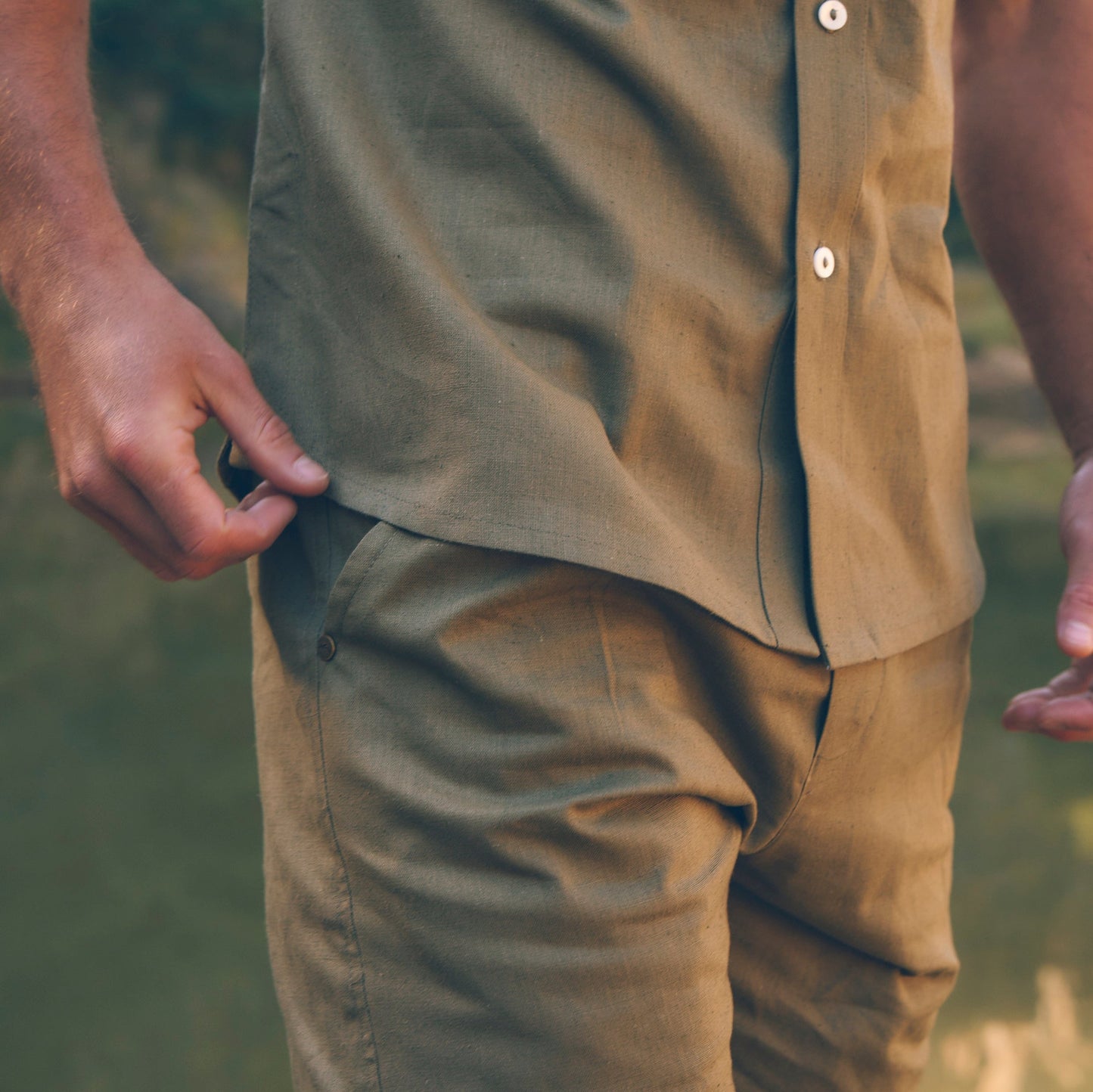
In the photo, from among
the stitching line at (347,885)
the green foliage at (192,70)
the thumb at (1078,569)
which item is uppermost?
the stitching line at (347,885)

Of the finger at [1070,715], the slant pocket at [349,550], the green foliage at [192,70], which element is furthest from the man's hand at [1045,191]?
the green foliage at [192,70]

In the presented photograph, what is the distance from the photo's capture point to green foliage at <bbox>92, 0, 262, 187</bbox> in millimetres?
6809

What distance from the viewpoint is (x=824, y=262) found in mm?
795

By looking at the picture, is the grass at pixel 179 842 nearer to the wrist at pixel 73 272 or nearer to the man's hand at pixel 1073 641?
the man's hand at pixel 1073 641

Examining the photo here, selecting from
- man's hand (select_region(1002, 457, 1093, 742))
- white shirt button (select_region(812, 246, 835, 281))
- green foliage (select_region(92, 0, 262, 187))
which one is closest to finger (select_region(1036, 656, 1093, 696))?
man's hand (select_region(1002, 457, 1093, 742))

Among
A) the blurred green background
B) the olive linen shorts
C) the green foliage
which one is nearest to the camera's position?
the olive linen shorts

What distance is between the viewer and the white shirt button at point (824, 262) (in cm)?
79

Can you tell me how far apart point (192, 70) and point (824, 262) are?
7.07m

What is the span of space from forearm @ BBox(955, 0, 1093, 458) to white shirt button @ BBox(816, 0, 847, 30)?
1.18 feet

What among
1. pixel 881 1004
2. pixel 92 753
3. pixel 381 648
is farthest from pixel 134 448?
pixel 92 753

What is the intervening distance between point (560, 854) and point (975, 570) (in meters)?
0.44

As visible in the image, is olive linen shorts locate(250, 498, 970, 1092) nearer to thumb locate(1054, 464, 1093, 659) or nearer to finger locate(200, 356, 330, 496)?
finger locate(200, 356, 330, 496)

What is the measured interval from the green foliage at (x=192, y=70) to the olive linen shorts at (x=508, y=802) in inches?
266

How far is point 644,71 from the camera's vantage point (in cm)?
73
